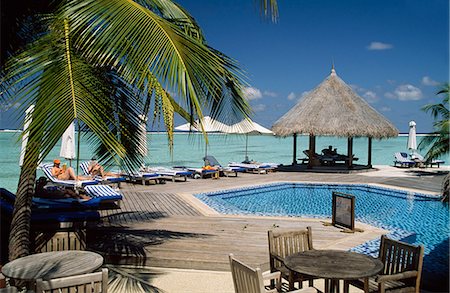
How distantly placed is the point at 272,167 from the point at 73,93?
14555mm

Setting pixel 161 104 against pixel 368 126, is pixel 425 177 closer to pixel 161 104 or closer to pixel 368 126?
pixel 368 126

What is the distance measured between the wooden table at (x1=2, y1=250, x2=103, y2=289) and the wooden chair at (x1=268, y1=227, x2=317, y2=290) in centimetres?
162

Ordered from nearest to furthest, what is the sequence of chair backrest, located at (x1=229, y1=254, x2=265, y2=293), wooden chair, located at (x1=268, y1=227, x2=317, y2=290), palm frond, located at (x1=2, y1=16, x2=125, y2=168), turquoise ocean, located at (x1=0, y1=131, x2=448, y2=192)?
palm frond, located at (x1=2, y1=16, x2=125, y2=168)
chair backrest, located at (x1=229, y1=254, x2=265, y2=293)
wooden chair, located at (x1=268, y1=227, x2=317, y2=290)
turquoise ocean, located at (x1=0, y1=131, x2=448, y2=192)

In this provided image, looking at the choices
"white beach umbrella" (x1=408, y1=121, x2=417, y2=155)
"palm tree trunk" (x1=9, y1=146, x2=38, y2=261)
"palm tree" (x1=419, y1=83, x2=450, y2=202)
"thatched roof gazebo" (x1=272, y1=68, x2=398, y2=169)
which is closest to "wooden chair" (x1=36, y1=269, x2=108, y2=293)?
"palm tree trunk" (x1=9, y1=146, x2=38, y2=261)

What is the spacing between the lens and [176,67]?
2674 mm

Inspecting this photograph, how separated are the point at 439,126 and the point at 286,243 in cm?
1374

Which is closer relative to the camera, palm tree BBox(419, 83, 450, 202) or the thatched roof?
palm tree BBox(419, 83, 450, 202)

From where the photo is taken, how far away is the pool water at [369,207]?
6984 mm

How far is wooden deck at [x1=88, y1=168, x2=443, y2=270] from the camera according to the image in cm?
511

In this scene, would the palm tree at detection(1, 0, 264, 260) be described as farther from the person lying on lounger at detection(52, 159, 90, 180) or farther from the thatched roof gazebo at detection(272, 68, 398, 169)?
the thatched roof gazebo at detection(272, 68, 398, 169)

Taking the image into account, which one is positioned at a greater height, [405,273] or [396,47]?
[396,47]

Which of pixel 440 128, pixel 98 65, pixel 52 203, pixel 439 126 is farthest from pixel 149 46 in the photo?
pixel 439 126

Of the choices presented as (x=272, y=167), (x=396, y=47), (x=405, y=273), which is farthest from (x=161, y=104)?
(x=396, y=47)

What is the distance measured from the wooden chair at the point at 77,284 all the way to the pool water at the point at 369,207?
12.7 ft
